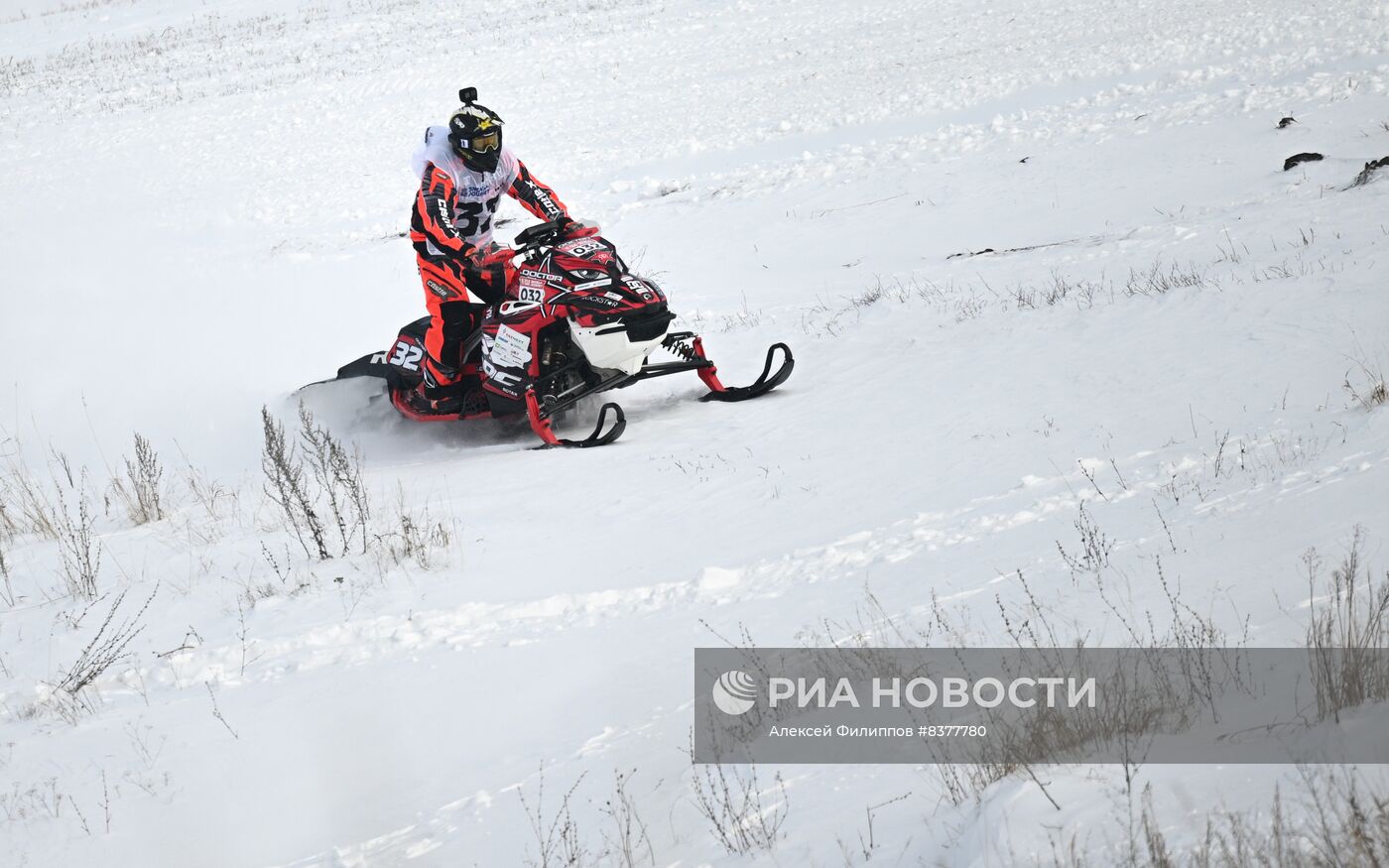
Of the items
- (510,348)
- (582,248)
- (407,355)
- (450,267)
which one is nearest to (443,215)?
(450,267)

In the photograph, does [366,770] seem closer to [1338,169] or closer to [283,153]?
[1338,169]

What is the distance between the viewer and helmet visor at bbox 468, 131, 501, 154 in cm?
780

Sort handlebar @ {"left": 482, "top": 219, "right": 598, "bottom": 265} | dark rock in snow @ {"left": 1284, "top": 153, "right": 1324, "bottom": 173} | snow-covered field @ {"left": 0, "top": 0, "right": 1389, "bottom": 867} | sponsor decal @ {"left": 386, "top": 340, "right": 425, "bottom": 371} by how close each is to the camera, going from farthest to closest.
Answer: dark rock in snow @ {"left": 1284, "top": 153, "right": 1324, "bottom": 173} < sponsor decal @ {"left": 386, "top": 340, "right": 425, "bottom": 371} < handlebar @ {"left": 482, "top": 219, "right": 598, "bottom": 265} < snow-covered field @ {"left": 0, "top": 0, "right": 1389, "bottom": 867}

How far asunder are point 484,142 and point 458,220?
0.75 metres

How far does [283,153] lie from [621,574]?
18.8m

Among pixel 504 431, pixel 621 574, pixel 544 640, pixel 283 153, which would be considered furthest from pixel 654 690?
pixel 283 153

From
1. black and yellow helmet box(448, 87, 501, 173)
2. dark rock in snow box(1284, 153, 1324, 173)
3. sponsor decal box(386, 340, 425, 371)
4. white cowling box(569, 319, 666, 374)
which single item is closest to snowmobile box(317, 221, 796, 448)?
white cowling box(569, 319, 666, 374)

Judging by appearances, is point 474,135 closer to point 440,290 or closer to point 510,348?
point 440,290

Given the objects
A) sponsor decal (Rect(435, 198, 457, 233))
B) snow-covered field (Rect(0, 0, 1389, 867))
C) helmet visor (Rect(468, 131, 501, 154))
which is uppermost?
helmet visor (Rect(468, 131, 501, 154))

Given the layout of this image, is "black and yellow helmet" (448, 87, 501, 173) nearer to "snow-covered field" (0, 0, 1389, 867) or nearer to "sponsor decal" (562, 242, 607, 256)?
"sponsor decal" (562, 242, 607, 256)

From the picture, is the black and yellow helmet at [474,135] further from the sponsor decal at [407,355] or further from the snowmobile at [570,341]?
the sponsor decal at [407,355]

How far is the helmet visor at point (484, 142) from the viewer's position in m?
7.80

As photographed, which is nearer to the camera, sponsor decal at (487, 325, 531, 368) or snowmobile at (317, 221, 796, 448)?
snowmobile at (317, 221, 796, 448)

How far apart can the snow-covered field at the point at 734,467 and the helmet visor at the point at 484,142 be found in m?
2.17
